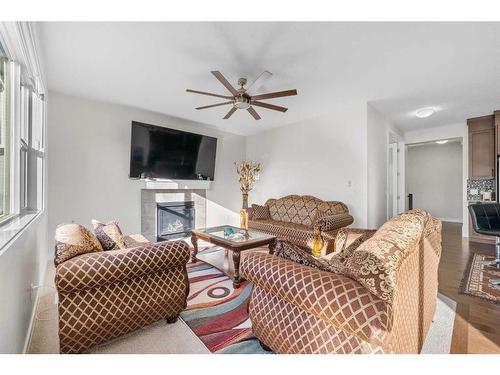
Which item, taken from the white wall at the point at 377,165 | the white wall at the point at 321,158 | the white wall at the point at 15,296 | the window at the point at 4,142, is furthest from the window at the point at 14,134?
the white wall at the point at 377,165

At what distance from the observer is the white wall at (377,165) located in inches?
156

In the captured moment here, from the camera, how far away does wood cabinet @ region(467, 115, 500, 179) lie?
14.8ft

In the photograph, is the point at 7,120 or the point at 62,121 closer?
the point at 7,120

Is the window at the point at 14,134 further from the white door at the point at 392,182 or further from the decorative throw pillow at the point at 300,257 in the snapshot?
the white door at the point at 392,182

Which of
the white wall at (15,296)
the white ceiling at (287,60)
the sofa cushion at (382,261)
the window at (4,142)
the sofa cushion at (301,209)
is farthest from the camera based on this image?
the sofa cushion at (301,209)

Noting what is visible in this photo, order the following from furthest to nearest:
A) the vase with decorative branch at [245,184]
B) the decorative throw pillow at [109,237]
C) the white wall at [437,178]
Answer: the white wall at [437,178] < the vase with decorative branch at [245,184] < the decorative throw pillow at [109,237]

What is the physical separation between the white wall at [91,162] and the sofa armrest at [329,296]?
11.7 ft

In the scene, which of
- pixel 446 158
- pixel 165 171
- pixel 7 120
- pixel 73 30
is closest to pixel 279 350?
pixel 7 120

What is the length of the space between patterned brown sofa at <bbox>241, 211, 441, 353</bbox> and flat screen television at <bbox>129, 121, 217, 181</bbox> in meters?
3.39

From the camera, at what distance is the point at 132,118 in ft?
13.6

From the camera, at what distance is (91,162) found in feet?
12.3

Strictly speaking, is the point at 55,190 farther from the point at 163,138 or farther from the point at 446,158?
the point at 446,158
